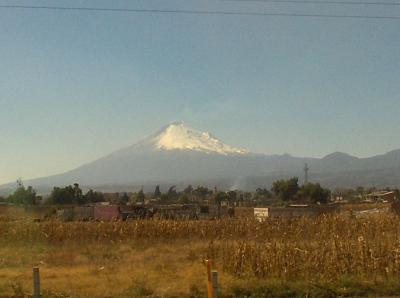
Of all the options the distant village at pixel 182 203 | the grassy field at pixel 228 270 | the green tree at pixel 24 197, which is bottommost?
the grassy field at pixel 228 270

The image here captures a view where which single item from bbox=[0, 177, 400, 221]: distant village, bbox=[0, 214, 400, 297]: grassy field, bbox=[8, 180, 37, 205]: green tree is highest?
bbox=[8, 180, 37, 205]: green tree

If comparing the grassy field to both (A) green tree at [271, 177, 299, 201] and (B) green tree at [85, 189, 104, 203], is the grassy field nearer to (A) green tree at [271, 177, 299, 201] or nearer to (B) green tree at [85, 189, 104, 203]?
(A) green tree at [271, 177, 299, 201]

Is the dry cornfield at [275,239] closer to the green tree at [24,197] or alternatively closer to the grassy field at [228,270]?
the grassy field at [228,270]

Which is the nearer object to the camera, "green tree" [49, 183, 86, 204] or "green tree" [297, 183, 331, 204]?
"green tree" [297, 183, 331, 204]

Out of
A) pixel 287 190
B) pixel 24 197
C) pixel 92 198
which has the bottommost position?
pixel 287 190

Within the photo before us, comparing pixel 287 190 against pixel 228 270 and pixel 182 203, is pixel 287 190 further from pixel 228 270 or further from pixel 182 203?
pixel 228 270

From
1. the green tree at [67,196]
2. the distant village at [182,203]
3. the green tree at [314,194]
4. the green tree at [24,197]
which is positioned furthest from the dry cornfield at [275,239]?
the green tree at [314,194]

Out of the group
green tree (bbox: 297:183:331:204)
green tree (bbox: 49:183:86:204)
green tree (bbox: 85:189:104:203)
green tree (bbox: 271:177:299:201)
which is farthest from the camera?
green tree (bbox: 85:189:104:203)

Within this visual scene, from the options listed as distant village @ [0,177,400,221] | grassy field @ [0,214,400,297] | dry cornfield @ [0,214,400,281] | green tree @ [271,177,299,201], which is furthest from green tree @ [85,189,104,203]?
grassy field @ [0,214,400,297]

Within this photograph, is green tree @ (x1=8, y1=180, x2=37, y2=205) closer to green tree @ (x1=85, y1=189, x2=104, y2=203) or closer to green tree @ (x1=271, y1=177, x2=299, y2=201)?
green tree @ (x1=85, y1=189, x2=104, y2=203)

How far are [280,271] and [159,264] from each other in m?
4.99

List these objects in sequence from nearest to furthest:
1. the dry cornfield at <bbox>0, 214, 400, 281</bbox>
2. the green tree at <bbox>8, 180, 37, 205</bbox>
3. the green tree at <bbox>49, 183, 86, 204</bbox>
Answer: the dry cornfield at <bbox>0, 214, 400, 281</bbox> → the green tree at <bbox>8, 180, 37, 205</bbox> → the green tree at <bbox>49, 183, 86, 204</bbox>

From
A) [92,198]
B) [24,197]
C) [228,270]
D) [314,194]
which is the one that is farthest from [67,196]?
[228,270]

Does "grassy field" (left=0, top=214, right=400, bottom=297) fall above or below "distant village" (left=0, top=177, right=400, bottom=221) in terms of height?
below
